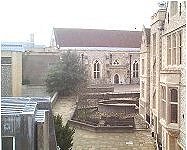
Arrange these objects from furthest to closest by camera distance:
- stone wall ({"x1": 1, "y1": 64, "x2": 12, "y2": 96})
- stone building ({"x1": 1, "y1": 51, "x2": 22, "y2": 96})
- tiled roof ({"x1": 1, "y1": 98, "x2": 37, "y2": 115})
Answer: stone building ({"x1": 1, "y1": 51, "x2": 22, "y2": 96}) < stone wall ({"x1": 1, "y1": 64, "x2": 12, "y2": 96}) < tiled roof ({"x1": 1, "y1": 98, "x2": 37, "y2": 115})

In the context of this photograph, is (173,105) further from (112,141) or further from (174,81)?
(112,141)

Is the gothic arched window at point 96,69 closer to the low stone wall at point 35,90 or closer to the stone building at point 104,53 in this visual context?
the stone building at point 104,53

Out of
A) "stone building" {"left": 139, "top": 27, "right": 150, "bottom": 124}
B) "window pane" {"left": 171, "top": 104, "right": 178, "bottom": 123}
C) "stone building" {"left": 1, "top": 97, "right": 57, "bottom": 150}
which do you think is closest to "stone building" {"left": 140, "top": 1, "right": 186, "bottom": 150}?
"window pane" {"left": 171, "top": 104, "right": 178, "bottom": 123}

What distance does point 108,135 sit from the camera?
48.8 ft

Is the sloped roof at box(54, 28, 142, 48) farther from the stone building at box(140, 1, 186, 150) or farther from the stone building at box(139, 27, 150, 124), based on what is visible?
the stone building at box(140, 1, 186, 150)

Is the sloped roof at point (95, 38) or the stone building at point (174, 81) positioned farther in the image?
the sloped roof at point (95, 38)

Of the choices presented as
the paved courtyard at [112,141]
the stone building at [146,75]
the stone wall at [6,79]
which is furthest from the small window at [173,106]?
the stone wall at [6,79]

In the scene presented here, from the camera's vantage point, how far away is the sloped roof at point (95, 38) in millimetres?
35469

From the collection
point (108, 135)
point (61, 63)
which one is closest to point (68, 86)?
point (61, 63)

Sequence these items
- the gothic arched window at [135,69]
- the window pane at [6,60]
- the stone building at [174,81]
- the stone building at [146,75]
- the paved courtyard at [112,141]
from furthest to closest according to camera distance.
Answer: the gothic arched window at [135,69] → the window pane at [6,60] → the stone building at [146,75] → the paved courtyard at [112,141] → the stone building at [174,81]

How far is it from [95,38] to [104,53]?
2197mm

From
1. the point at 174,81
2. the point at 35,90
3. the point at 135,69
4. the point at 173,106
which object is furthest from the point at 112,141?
the point at 135,69

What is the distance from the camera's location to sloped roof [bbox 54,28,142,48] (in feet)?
116

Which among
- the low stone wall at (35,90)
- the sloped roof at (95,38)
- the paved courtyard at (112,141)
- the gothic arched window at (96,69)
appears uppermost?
the sloped roof at (95,38)
